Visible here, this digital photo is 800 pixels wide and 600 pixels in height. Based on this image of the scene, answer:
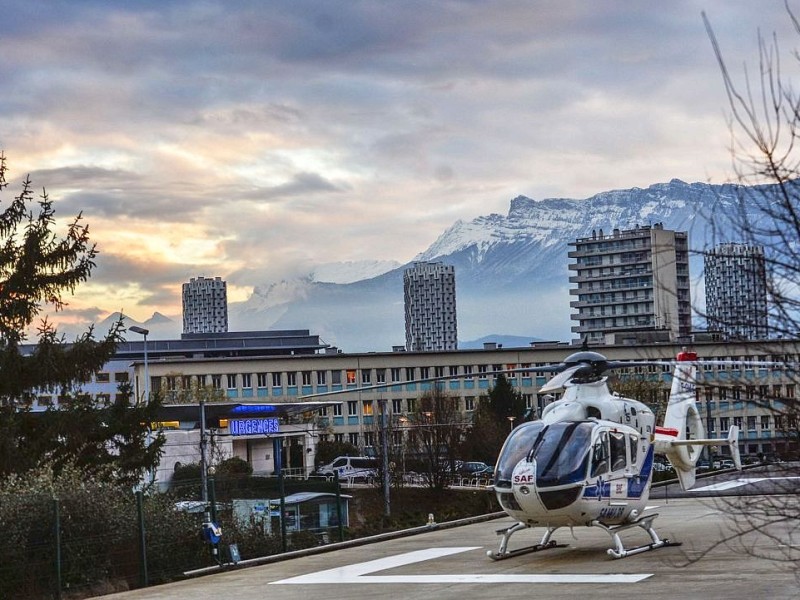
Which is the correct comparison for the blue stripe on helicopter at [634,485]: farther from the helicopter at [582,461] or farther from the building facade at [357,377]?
the building facade at [357,377]

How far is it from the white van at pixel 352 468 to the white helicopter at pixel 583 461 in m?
48.1

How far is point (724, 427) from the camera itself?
111 metres

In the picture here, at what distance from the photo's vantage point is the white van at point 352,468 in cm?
7531

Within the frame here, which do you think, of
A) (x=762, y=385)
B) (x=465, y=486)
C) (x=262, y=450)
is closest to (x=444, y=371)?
(x=262, y=450)

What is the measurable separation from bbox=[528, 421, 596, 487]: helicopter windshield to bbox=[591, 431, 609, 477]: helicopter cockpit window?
0.68 feet

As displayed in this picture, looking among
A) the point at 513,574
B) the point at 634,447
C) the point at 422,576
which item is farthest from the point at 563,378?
the point at 422,576

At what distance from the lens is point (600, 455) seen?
21.5 metres

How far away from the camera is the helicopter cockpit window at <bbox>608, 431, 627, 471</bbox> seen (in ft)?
71.9

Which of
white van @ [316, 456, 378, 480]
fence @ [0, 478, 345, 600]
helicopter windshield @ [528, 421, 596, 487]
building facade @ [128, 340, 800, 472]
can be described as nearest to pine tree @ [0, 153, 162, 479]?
fence @ [0, 478, 345, 600]

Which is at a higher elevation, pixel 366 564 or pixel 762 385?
pixel 762 385

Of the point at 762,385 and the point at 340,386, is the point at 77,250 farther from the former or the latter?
the point at 340,386

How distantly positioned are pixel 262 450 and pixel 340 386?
3875 centimetres

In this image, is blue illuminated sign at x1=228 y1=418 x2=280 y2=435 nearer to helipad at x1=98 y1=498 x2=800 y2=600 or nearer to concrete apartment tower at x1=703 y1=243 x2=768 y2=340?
helipad at x1=98 y1=498 x2=800 y2=600

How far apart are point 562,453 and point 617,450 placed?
1553 millimetres
